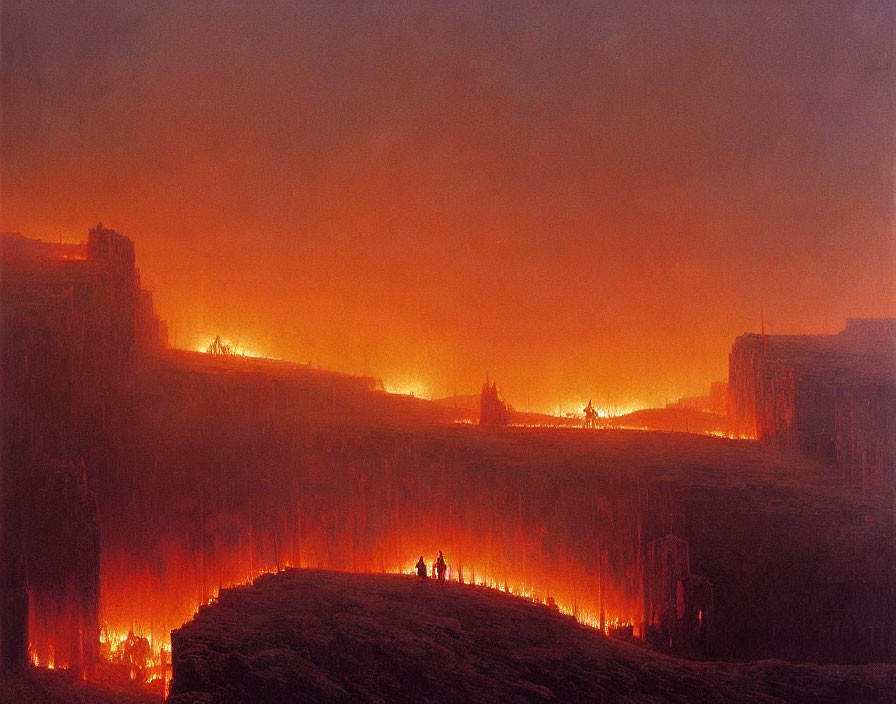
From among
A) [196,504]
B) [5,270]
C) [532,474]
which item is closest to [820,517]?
[532,474]

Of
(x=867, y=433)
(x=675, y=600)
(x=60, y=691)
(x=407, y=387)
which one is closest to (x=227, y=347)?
(x=407, y=387)

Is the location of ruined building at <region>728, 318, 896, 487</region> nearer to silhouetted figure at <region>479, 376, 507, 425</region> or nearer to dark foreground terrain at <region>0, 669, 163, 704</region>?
silhouetted figure at <region>479, 376, 507, 425</region>

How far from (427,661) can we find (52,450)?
84.0ft

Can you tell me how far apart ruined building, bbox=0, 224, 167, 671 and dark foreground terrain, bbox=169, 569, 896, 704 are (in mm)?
11891

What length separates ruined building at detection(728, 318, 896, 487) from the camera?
36.1 m

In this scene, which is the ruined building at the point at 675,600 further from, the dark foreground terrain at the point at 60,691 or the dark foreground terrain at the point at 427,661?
the dark foreground terrain at the point at 60,691

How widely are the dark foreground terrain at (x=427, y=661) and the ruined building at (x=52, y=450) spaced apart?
11.9 m

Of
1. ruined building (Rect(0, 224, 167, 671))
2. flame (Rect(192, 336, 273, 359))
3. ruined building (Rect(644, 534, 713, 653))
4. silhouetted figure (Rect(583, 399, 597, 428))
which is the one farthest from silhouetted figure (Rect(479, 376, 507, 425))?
flame (Rect(192, 336, 273, 359))

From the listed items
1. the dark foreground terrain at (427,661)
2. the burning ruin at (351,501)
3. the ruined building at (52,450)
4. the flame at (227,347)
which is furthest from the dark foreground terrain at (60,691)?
the flame at (227,347)

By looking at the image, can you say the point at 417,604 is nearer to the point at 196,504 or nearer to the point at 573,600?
the point at 573,600

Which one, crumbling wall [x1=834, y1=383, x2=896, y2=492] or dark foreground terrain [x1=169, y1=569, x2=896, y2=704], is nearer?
dark foreground terrain [x1=169, y1=569, x2=896, y2=704]

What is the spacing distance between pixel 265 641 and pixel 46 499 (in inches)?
727

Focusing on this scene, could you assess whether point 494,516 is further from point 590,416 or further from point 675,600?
point 590,416

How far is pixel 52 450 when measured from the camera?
1362 inches
